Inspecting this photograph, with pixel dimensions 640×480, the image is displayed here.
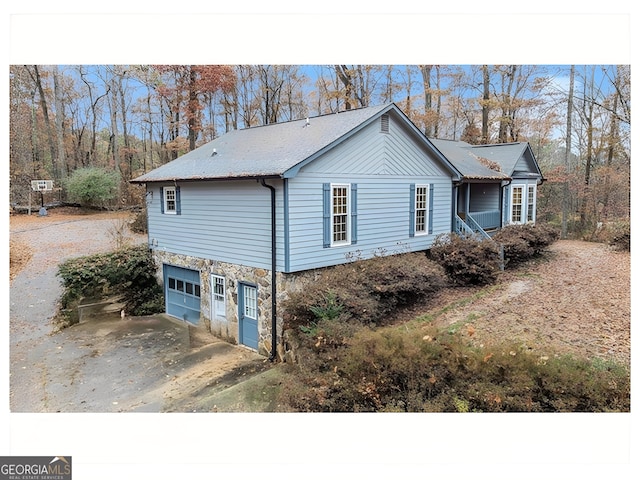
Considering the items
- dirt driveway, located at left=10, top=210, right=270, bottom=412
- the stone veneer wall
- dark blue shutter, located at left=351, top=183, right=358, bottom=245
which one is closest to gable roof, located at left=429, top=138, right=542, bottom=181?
dark blue shutter, located at left=351, top=183, right=358, bottom=245

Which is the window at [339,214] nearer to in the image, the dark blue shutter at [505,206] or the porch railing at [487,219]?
the porch railing at [487,219]

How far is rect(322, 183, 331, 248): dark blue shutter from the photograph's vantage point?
343 inches

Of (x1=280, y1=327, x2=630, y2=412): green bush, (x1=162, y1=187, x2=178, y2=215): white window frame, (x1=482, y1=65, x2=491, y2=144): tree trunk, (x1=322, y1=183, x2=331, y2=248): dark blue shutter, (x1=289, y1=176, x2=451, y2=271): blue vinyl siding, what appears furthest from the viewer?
(x1=482, y1=65, x2=491, y2=144): tree trunk

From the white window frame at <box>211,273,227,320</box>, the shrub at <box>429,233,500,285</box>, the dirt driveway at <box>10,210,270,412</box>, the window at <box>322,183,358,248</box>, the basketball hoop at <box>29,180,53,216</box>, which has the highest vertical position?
the basketball hoop at <box>29,180,53,216</box>

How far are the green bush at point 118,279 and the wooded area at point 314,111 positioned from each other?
2266 millimetres

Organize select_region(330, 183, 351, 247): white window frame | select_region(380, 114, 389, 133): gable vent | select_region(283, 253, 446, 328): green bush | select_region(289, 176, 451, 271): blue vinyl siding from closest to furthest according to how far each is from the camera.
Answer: select_region(283, 253, 446, 328): green bush → select_region(289, 176, 451, 271): blue vinyl siding → select_region(330, 183, 351, 247): white window frame → select_region(380, 114, 389, 133): gable vent

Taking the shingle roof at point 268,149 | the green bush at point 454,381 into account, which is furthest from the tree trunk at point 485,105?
the green bush at point 454,381

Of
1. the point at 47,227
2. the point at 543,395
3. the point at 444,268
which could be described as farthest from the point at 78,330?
the point at 543,395

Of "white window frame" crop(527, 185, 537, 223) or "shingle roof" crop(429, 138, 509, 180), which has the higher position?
"shingle roof" crop(429, 138, 509, 180)

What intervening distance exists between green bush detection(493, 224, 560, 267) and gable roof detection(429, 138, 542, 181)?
2098 mm

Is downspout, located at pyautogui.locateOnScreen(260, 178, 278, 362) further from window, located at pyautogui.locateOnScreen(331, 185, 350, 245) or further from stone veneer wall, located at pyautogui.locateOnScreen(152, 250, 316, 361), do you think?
window, located at pyautogui.locateOnScreen(331, 185, 350, 245)
